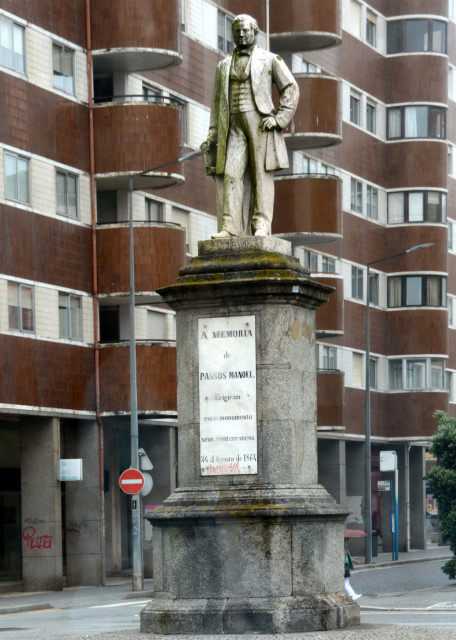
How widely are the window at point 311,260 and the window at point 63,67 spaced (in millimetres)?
15627

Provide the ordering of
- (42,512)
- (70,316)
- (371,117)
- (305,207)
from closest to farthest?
(42,512) < (70,316) < (305,207) < (371,117)

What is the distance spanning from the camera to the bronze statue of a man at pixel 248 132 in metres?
19.0

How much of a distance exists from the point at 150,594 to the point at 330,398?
18.0 metres

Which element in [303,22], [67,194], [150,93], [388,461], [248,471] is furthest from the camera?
[388,461]

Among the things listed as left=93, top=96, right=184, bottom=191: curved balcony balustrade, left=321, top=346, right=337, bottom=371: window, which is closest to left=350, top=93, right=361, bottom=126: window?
left=321, top=346, right=337, bottom=371: window

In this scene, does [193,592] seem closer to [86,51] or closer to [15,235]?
[15,235]

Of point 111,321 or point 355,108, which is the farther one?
point 355,108

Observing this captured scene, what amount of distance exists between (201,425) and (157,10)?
93.9ft

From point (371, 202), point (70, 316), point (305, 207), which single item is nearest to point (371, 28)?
point (371, 202)

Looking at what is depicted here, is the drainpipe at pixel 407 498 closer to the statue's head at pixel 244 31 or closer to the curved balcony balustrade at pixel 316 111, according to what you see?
the curved balcony balustrade at pixel 316 111

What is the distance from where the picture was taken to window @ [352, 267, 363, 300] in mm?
63719

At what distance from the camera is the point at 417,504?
7100cm

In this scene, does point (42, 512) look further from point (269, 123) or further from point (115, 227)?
point (269, 123)

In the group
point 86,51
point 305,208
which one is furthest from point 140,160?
point 305,208
